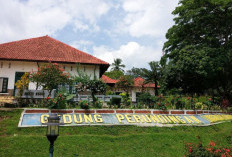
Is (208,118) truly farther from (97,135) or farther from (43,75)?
(43,75)

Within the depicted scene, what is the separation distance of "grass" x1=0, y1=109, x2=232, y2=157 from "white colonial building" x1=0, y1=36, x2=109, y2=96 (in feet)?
24.4

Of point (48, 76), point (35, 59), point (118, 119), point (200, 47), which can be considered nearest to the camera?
point (118, 119)

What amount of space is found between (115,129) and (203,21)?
1406cm

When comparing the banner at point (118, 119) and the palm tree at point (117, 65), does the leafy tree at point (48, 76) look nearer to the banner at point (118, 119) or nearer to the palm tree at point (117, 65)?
the banner at point (118, 119)

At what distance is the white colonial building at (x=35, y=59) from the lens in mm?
16219

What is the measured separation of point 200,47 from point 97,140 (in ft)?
44.2

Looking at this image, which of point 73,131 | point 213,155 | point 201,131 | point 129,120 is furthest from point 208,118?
point 73,131

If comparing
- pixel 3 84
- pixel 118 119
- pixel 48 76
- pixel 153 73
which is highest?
pixel 153 73

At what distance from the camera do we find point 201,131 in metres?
10.6

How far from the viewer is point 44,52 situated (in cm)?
1770

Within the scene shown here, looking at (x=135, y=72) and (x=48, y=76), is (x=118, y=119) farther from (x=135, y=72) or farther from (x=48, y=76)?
(x=135, y=72)

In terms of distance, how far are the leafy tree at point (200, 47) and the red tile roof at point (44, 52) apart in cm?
690

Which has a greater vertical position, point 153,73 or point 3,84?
point 153,73

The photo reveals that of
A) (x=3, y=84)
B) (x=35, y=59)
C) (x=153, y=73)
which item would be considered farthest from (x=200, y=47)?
(x=3, y=84)
